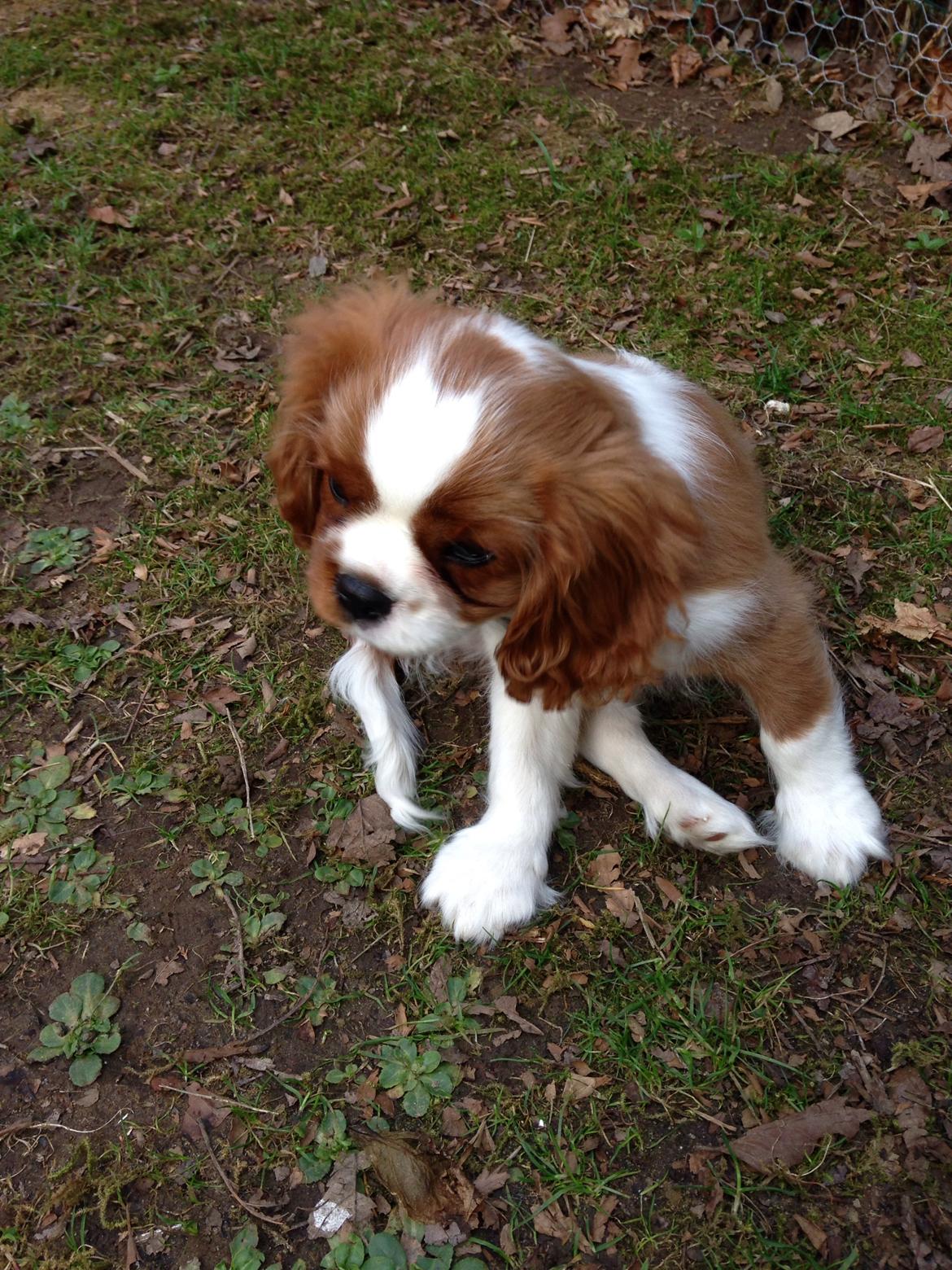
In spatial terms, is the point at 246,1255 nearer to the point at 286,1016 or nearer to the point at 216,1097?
the point at 216,1097

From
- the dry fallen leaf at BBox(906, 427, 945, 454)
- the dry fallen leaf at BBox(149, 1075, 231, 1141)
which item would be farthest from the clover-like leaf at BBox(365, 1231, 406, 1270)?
the dry fallen leaf at BBox(906, 427, 945, 454)

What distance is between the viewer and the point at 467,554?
1911 millimetres

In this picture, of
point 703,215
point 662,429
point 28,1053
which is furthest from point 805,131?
point 28,1053

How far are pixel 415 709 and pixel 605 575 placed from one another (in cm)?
95

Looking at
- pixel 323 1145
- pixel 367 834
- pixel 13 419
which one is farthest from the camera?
pixel 13 419

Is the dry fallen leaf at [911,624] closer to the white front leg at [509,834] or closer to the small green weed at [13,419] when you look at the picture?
the white front leg at [509,834]

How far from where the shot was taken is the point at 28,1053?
214cm

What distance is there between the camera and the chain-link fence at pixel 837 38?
4.08 meters

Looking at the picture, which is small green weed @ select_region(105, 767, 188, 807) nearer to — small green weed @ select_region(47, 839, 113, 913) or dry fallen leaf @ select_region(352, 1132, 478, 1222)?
small green weed @ select_region(47, 839, 113, 913)

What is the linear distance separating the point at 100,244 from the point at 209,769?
256 cm

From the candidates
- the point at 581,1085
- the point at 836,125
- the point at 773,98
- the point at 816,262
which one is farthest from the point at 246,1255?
the point at 773,98

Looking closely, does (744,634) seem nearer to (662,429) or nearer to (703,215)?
(662,429)

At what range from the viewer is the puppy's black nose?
196cm

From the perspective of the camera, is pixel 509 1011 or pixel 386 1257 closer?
pixel 386 1257
